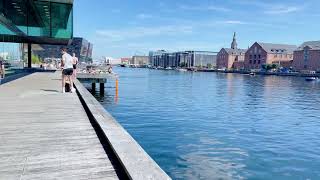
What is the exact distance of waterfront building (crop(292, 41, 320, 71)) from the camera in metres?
136

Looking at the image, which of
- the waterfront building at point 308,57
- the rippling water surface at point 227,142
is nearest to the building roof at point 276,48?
Result: the waterfront building at point 308,57

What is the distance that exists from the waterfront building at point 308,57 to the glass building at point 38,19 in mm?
121908

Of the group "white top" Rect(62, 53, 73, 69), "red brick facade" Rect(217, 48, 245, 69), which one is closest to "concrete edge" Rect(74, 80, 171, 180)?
"white top" Rect(62, 53, 73, 69)

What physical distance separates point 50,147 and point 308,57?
148670mm

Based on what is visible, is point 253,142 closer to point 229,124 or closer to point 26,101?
point 229,124

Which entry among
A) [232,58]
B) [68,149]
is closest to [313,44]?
[232,58]

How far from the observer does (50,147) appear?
264 inches

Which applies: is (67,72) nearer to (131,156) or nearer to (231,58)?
(131,156)

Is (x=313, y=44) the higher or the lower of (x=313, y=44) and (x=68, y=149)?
the higher

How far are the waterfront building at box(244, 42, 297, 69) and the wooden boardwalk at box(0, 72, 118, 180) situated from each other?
509 ft

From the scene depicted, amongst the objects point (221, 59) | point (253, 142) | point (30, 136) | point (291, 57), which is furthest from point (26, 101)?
point (221, 59)

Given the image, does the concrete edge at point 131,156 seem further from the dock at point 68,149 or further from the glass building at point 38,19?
the glass building at point 38,19

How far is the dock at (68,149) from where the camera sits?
5211mm

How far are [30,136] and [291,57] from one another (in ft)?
565
